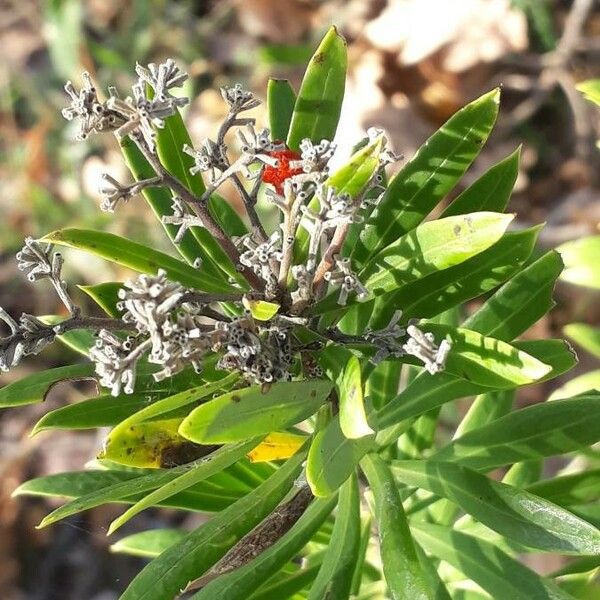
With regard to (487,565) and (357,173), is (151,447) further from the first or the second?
(487,565)

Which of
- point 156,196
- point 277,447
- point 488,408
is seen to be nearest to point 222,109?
point 488,408

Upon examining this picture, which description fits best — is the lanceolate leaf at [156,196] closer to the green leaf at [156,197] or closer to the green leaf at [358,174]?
the green leaf at [156,197]

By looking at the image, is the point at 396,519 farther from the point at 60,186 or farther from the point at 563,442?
the point at 60,186

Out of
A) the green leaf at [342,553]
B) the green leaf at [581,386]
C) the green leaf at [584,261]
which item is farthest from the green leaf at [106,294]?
the green leaf at [581,386]

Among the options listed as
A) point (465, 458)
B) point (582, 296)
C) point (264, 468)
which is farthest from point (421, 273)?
point (582, 296)

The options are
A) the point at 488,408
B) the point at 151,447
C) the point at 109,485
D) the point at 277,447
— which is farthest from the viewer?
the point at 488,408

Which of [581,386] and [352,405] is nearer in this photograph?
[352,405]

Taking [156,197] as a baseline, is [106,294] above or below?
below

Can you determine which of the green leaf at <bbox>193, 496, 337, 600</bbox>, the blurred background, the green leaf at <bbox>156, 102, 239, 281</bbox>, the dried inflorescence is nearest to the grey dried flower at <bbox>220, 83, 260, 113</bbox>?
the dried inflorescence
